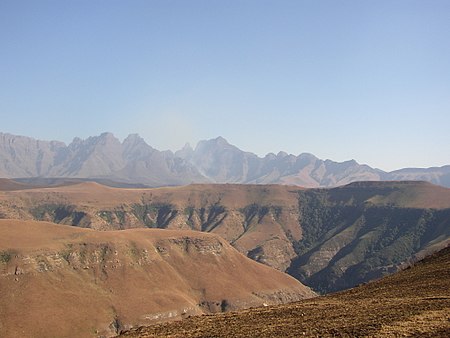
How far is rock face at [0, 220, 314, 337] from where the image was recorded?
5197 inches

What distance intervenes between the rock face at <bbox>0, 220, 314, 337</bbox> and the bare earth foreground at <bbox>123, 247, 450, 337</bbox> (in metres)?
105

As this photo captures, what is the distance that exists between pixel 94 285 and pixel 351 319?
141m

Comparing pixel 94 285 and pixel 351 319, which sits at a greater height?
pixel 351 319

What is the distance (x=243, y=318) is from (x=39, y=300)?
11932 cm

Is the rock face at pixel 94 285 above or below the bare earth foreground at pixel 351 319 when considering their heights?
below

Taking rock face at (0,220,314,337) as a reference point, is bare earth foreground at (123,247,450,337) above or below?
above

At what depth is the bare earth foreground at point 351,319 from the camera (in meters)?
28.0

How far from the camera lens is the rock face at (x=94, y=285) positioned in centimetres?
13200

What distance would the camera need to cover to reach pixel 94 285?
15725 cm

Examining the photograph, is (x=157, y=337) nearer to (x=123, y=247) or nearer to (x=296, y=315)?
(x=296, y=315)

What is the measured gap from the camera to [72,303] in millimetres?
140875

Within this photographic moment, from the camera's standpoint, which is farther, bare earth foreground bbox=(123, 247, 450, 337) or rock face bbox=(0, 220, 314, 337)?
rock face bbox=(0, 220, 314, 337)

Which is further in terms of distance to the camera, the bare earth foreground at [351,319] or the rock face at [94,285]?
the rock face at [94,285]

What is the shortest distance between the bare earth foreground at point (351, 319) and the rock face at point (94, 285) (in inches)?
4139
